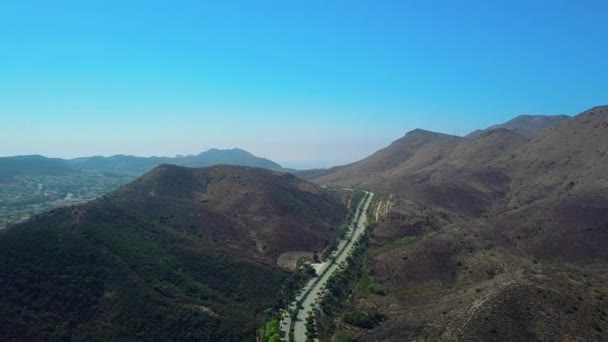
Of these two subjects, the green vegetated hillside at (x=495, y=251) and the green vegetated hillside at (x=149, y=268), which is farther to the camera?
the green vegetated hillside at (x=149, y=268)

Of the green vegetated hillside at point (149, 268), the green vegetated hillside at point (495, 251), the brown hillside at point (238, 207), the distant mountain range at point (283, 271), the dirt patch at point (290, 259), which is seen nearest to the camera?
the green vegetated hillside at point (495, 251)

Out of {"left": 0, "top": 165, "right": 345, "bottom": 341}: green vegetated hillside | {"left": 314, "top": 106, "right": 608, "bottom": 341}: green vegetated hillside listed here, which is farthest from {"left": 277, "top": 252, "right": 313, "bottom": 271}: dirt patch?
{"left": 314, "top": 106, "right": 608, "bottom": 341}: green vegetated hillside

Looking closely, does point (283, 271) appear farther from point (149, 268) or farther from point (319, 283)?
point (149, 268)

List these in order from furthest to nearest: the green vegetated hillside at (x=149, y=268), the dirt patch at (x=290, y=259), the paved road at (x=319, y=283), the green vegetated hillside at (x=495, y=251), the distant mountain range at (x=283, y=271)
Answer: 1. the dirt patch at (x=290, y=259)
2. the paved road at (x=319, y=283)
3. the green vegetated hillside at (x=149, y=268)
4. the distant mountain range at (x=283, y=271)
5. the green vegetated hillside at (x=495, y=251)

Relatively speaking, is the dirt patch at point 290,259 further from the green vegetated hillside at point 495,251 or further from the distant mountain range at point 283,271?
the green vegetated hillside at point 495,251

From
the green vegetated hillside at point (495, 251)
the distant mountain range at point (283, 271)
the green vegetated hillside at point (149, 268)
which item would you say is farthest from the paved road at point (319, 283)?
the green vegetated hillside at point (495, 251)

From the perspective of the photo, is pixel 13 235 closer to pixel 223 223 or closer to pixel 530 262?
pixel 223 223
